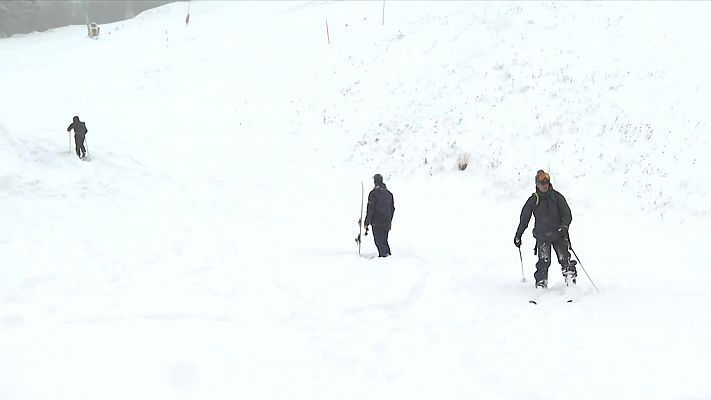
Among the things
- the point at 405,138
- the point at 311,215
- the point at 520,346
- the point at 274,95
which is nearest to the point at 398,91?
the point at 405,138

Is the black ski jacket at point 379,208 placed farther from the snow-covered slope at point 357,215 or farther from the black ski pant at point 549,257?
the black ski pant at point 549,257

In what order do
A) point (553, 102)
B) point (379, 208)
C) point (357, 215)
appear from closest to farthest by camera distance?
point (379, 208) < point (357, 215) < point (553, 102)

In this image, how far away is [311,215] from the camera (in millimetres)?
13062

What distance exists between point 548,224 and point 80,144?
12.2m

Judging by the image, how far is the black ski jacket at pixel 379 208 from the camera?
32.3 feet

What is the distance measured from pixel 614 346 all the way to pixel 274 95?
1775 centimetres

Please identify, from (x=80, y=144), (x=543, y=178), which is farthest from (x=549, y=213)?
(x=80, y=144)

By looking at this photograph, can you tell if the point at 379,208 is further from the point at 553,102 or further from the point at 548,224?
the point at 553,102

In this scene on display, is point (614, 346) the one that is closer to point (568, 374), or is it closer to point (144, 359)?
point (568, 374)

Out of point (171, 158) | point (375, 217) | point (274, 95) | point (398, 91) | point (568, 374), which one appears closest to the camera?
point (568, 374)

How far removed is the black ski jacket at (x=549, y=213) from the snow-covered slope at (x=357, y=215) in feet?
3.06

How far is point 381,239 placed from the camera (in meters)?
10.1

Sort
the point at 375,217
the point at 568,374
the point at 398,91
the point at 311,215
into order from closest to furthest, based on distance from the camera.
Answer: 1. the point at 568,374
2. the point at 375,217
3. the point at 311,215
4. the point at 398,91

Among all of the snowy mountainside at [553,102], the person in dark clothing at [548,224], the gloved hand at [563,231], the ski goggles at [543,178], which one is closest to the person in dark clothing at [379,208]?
the person in dark clothing at [548,224]
